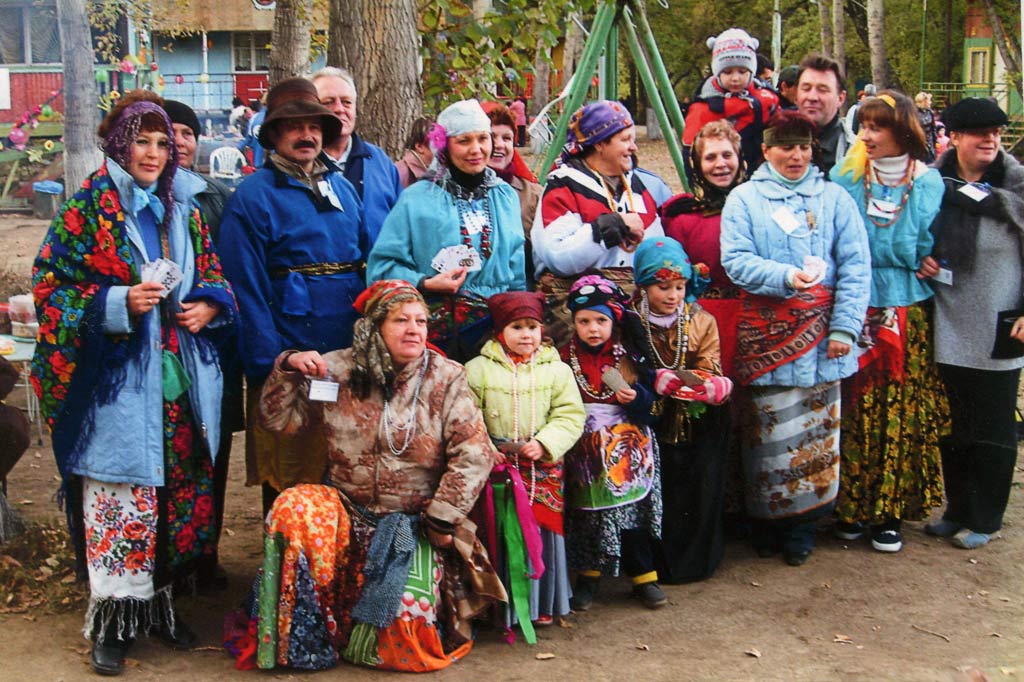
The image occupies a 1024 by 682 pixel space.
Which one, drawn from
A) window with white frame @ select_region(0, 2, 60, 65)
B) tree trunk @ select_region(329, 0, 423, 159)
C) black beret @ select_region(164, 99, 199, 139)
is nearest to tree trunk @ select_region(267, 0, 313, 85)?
tree trunk @ select_region(329, 0, 423, 159)

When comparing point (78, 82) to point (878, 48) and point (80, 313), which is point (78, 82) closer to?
point (80, 313)

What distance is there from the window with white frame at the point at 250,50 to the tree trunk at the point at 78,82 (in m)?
22.6

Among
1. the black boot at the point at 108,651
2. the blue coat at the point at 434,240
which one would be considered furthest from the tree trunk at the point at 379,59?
the black boot at the point at 108,651

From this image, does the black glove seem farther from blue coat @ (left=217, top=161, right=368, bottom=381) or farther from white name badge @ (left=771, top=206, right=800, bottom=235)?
blue coat @ (left=217, top=161, right=368, bottom=381)

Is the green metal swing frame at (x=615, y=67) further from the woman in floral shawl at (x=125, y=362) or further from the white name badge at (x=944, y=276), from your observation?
the woman in floral shawl at (x=125, y=362)

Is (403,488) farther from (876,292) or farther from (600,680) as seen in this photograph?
(876,292)

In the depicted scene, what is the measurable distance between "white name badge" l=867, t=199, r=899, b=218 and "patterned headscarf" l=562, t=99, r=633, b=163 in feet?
3.90

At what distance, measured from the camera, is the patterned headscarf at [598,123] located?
16.5 feet

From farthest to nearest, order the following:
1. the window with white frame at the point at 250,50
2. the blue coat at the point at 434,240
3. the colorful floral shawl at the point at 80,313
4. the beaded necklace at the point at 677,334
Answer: the window with white frame at the point at 250,50 < the beaded necklace at the point at 677,334 < the blue coat at the point at 434,240 < the colorful floral shawl at the point at 80,313

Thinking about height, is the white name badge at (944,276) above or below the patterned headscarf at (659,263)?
below

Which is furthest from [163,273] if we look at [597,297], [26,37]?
[26,37]

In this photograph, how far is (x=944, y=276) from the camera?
548 cm

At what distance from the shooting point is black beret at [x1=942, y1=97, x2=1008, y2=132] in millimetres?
5387

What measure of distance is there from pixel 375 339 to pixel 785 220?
187 cm
